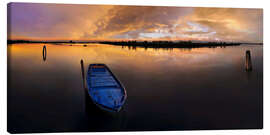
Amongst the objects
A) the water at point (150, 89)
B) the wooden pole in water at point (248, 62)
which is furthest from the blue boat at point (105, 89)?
the wooden pole in water at point (248, 62)

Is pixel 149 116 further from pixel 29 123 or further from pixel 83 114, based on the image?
pixel 29 123

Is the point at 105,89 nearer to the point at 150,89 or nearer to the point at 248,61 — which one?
the point at 150,89

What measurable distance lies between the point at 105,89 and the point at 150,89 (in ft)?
2.59

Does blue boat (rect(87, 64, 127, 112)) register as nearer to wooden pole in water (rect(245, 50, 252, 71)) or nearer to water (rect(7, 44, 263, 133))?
water (rect(7, 44, 263, 133))

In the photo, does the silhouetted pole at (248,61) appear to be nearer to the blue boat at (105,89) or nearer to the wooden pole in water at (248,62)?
the wooden pole in water at (248,62)

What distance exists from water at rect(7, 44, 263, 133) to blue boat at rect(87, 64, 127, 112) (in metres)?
0.14

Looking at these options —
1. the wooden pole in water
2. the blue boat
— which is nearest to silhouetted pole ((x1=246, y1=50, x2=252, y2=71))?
the wooden pole in water

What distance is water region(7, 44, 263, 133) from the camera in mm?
3125

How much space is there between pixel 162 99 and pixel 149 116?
1.36ft

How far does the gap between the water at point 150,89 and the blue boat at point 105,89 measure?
14cm

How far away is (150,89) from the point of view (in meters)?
3.54

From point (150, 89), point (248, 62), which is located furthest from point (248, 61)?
point (150, 89)

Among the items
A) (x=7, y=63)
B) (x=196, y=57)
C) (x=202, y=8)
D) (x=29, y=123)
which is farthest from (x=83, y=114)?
(x=202, y=8)

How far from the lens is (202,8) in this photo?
3258 mm
